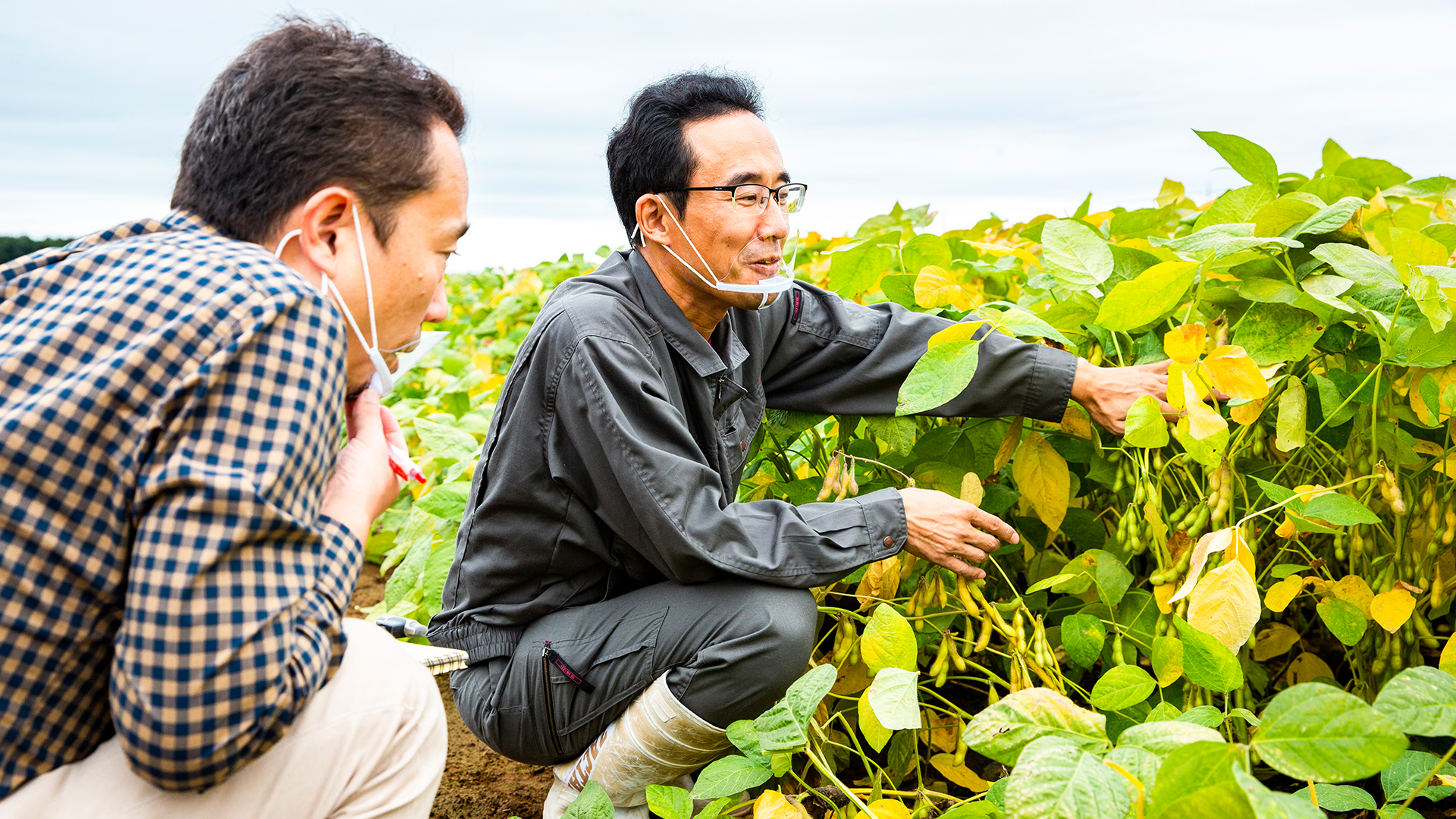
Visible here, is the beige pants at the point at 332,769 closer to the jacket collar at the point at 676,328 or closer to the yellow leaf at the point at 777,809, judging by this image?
the yellow leaf at the point at 777,809

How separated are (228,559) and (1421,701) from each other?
1.11 meters

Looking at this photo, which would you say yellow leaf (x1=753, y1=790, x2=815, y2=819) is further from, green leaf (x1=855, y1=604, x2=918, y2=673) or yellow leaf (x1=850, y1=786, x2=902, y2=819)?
green leaf (x1=855, y1=604, x2=918, y2=673)

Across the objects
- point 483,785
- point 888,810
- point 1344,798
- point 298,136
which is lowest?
point 483,785

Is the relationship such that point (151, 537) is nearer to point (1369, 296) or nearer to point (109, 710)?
point (109, 710)

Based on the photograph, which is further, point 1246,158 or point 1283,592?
point 1246,158

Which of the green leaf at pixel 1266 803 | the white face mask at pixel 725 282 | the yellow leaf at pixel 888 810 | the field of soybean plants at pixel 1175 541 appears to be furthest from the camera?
the white face mask at pixel 725 282

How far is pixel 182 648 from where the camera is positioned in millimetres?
920

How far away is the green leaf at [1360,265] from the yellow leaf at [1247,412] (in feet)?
0.65

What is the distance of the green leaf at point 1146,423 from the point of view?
1.37m

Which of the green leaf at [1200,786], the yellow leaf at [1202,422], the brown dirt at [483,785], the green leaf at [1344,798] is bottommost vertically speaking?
the brown dirt at [483,785]

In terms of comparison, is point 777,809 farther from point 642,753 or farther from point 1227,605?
point 1227,605

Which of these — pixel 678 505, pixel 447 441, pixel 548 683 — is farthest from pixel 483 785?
pixel 678 505

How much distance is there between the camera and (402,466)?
1.29 metres

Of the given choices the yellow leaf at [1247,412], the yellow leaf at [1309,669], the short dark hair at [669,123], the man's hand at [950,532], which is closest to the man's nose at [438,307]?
the short dark hair at [669,123]
